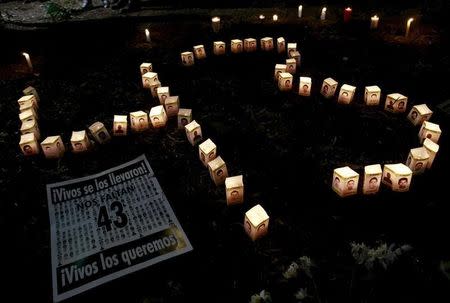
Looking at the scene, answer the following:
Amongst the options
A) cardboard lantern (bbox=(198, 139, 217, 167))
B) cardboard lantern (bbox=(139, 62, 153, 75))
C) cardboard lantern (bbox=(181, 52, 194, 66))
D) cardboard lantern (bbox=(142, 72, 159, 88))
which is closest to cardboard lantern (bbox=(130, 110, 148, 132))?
cardboard lantern (bbox=(142, 72, 159, 88))

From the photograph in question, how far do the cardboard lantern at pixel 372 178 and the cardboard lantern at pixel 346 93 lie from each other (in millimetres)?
1703

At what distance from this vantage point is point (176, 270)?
318 cm

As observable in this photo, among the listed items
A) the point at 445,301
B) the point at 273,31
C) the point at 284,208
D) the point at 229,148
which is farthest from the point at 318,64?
the point at 445,301

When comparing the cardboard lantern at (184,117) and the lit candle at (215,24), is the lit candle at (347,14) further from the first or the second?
the cardboard lantern at (184,117)

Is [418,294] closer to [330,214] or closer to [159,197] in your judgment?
[330,214]

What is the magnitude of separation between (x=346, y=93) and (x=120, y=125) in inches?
126

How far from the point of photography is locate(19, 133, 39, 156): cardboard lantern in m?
4.42

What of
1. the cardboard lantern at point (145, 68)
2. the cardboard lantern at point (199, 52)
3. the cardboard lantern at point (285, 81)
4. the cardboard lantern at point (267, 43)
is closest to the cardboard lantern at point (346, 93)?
the cardboard lantern at point (285, 81)

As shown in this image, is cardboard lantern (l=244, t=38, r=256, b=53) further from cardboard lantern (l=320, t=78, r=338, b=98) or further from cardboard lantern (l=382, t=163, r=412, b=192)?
cardboard lantern (l=382, t=163, r=412, b=192)

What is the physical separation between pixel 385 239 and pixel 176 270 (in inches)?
78.4

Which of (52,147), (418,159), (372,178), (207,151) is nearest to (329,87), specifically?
(418,159)

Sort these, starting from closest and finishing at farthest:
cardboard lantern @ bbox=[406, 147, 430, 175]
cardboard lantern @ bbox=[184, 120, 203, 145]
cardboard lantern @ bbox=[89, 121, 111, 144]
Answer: cardboard lantern @ bbox=[406, 147, 430, 175] → cardboard lantern @ bbox=[184, 120, 203, 145] → cardboard lantern @ bbox=[89, 121, 111, 144]

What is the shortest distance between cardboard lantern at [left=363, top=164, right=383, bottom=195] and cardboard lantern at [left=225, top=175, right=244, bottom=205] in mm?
1289

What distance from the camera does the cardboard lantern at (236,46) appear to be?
21.0 ft
